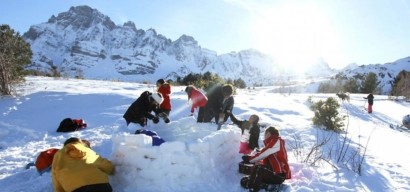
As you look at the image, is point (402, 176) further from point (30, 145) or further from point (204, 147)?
point (30, 145)

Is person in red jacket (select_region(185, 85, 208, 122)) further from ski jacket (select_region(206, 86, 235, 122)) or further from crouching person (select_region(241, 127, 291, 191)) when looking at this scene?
crouching person (select_region(241, 127, 291, 191))

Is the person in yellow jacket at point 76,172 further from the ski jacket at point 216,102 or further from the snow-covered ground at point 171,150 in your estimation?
the ski jacket at point 216,102

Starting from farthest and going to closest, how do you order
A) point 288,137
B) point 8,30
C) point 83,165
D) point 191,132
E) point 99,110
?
point 8,30 < point 99,110 < point 288,137 < point 191,132 < point 83,165

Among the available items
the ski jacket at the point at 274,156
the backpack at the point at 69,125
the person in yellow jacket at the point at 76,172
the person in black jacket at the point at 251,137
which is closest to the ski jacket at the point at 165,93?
the backpack at the point at 69,125

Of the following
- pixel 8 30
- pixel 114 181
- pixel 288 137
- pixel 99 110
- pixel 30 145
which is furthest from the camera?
pixel 8 30

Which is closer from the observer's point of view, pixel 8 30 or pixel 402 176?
pixel 402 176

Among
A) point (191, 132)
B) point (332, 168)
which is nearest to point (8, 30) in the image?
point (191, 132)

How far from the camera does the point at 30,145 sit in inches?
325

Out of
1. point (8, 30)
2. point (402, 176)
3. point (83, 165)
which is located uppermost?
point (8, 30)

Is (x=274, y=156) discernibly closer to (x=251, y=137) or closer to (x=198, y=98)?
(x=251, y=137)

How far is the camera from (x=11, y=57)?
12.9m

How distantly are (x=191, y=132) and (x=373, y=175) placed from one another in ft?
11.0

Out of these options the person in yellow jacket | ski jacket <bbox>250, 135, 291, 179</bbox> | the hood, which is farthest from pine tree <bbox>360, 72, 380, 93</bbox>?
the hood

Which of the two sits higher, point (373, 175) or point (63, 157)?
point (63, 157)
